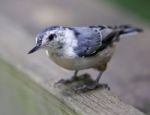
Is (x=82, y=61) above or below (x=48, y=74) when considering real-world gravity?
above

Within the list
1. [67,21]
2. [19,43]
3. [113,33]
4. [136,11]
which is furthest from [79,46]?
[136,11]

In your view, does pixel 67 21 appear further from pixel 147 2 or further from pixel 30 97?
pixel 147 2

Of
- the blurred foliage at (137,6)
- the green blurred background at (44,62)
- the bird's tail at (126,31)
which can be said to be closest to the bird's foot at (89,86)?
the green blurred background at (44,62)

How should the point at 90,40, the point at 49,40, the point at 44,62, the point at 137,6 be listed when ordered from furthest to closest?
the point at 137,6
the point at 44,62
the point at 90,40
the point at 49,40

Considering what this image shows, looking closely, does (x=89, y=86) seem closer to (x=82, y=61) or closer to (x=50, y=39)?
(x=82, y=61)

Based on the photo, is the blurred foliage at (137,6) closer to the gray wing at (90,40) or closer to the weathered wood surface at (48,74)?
the weathered wood surface at (48,74)

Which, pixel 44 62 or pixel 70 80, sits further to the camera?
pixel 44 62

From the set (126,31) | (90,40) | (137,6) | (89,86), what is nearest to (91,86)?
(89,86)

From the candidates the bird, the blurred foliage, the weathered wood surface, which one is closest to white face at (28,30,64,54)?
the bird
